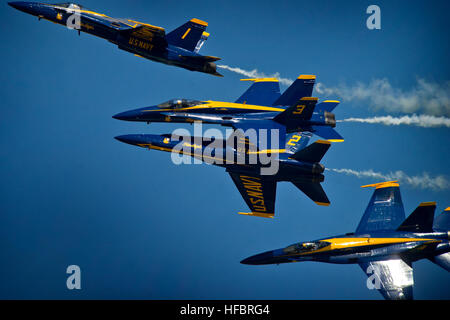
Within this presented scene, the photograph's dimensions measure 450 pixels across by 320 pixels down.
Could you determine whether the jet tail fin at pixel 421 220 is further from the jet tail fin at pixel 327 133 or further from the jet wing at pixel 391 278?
the jet tail fin at pixel 327 133

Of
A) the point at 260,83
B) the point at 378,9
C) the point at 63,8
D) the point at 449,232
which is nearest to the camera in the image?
the point at 449,232

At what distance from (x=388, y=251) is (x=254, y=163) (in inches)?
339

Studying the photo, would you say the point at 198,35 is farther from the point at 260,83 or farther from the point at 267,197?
the point at 267,197

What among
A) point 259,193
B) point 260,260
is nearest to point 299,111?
point 259,193

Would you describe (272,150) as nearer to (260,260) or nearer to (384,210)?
(260,260)

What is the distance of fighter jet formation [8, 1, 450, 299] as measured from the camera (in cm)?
3716

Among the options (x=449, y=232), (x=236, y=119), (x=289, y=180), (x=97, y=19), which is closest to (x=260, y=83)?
(x=236, y=119)

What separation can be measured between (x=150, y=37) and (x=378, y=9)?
57.4 feet

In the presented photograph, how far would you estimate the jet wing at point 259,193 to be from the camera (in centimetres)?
4044

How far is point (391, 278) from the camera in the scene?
3709 centimetres

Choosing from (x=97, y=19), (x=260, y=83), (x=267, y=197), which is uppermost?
(x=97, y=19)

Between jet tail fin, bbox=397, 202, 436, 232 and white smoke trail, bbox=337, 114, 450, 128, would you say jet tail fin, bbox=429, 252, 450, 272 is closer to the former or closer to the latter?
jet tail fin, bbox=397, 202, 436, 232

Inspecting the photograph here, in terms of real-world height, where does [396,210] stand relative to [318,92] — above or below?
below

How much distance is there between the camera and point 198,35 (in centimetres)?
4053
